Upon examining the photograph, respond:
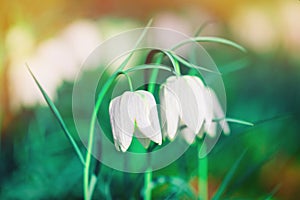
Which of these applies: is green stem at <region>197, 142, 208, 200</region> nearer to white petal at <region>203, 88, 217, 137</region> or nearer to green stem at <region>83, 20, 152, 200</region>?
white petal at <region>203, 88, 217, 137</region>

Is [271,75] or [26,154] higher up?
[271,75]

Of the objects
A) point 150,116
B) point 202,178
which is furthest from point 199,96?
point 202,178

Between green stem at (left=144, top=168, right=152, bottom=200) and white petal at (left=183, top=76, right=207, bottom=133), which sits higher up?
white petal at (left=183, top=76, right=207, bottom=133)

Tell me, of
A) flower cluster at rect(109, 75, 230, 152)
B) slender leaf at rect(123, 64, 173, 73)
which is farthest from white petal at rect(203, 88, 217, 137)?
slender leaf at rect(123, 64, 173, 73)

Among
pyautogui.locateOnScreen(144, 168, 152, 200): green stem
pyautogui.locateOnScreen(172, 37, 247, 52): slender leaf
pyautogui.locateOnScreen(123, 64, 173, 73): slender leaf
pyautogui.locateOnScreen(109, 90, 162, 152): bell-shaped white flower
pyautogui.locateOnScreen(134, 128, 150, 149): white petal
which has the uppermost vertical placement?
pyautogui.locateOnScreen(172, 37, 247, 52): slender leaf

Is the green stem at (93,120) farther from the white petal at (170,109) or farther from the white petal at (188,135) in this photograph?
the white petal at (188,135)

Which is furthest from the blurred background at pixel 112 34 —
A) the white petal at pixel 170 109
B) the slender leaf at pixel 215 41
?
the white petal at pixel 170 109

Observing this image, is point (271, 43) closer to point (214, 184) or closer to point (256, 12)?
point (256, 12)

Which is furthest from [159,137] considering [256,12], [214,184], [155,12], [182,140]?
[256,12]
